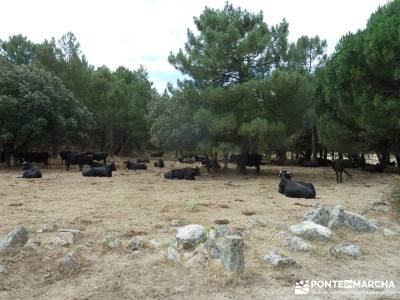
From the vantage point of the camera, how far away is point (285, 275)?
586 cm

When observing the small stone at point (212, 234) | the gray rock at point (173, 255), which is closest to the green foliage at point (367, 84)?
the small stone at point (212, 234)

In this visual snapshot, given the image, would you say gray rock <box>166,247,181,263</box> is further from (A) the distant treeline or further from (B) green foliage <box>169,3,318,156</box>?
(B) green foliage <box>169,3,318,156</box>

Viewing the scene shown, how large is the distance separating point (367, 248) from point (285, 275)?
6.97 feet

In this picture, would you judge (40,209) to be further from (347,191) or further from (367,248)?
(347,191)

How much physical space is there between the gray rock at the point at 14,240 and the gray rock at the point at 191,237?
7.85 ft

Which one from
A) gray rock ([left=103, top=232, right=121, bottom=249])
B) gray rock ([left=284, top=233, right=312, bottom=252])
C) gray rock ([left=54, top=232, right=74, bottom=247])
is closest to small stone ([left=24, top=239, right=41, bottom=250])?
gray rock ([left=54, top=232, right=74, bottom=247])

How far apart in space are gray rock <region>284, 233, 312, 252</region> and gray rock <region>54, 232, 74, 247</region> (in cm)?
352

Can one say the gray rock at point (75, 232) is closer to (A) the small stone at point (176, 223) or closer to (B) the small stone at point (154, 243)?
(B) the small stone at point (154, 243)

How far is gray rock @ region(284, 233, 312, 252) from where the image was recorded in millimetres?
6898

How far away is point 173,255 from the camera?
252 inches

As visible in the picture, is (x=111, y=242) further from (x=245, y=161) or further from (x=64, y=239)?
(x=245, y=161)

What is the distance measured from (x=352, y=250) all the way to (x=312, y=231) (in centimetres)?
87

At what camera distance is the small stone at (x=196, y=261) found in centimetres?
610

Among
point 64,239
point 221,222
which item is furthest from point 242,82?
point 64,239
